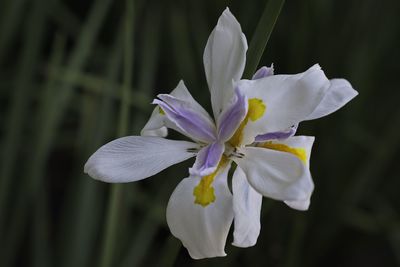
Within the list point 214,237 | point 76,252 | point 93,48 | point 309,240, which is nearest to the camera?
point 214,237

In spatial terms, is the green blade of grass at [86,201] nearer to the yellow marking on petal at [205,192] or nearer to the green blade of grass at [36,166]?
the green blade of grass at [36,166]

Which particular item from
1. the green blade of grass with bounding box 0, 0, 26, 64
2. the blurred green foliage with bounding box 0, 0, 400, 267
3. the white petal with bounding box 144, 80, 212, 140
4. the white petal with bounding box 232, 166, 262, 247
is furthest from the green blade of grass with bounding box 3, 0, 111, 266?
the white petal with bounding box 232, 166, 262, 247

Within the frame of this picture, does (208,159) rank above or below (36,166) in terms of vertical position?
above

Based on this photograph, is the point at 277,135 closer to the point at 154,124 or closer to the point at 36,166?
the point at 154,124

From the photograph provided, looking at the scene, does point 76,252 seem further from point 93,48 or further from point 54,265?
point 93,48

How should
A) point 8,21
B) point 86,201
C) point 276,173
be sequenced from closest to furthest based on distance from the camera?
point 276,173 < point 86,201 < point 8,21

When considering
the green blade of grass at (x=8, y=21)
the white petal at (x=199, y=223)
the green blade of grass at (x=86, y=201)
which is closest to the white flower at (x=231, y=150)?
the white petal at (x=199, y=223)

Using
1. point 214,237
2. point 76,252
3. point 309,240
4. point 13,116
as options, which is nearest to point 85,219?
point 76,252

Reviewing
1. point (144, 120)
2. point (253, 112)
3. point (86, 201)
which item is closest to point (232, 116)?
point (253, 112)
